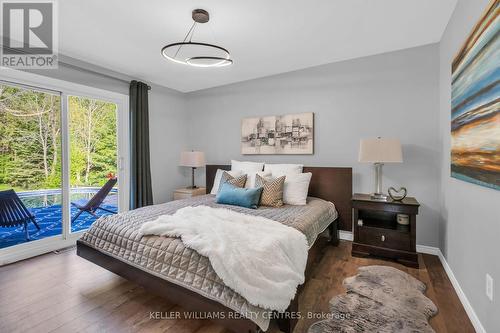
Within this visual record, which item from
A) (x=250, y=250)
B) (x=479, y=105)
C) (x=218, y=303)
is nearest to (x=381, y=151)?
(x=479, y=105)

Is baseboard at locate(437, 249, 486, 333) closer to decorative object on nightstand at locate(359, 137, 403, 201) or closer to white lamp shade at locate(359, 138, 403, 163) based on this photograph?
decorative object on nightstand at locate(359, 137, 403, 201)

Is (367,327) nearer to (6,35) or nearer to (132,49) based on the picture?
(132,49)

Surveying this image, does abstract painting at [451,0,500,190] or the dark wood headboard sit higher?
abstract painting at [451,0,500,190]

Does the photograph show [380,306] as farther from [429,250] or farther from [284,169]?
[284,169]

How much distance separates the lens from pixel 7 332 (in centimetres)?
161

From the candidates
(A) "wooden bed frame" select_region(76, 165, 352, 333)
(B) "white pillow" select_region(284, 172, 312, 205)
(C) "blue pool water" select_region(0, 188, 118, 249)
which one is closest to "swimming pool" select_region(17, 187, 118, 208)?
(C) "blue pool water" select_region(0, 188, 118, 249)

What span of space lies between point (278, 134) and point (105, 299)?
2.96 m

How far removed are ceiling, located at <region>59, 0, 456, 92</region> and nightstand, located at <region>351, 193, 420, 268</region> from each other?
1855mm

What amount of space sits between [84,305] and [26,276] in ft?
3.35

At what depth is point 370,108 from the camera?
321 cm

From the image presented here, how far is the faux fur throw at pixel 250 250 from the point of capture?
141 cm

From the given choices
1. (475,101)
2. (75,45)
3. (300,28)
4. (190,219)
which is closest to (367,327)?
(190,219)

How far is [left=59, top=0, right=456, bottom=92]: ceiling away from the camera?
214 cm

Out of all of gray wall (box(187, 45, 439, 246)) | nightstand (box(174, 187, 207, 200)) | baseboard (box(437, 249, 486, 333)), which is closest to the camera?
baseboard (box(437, 249, 486, 333))
